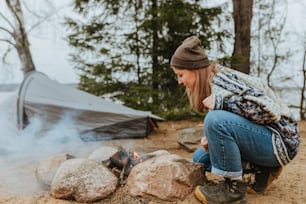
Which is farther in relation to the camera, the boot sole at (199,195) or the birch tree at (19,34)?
the birch tree at (19,34)

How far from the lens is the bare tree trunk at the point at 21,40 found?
6748 mm

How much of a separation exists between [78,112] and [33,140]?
608 millimetres

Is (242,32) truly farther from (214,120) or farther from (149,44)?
(214,120)

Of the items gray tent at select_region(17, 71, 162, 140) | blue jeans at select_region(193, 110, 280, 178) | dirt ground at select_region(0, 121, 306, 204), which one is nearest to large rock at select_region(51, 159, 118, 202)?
dirt ground at select_region(0, 121, 306, 204)

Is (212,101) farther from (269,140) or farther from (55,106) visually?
(55,106)

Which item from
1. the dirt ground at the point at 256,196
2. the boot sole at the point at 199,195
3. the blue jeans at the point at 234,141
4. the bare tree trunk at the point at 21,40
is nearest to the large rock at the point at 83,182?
the dirt ground at the point at 256,196

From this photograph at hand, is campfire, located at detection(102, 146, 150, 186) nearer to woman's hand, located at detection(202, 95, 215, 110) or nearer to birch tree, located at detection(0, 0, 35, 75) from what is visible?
woman's hand, located at detection(202, 95, 215, 110)

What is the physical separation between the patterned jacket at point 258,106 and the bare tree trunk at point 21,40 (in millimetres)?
5973

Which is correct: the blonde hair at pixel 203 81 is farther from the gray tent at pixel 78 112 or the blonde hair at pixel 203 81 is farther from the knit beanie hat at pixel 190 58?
the gray tent at pixel 78 112

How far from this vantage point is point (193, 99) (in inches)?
69.3

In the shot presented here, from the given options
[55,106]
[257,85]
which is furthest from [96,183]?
[55,106]

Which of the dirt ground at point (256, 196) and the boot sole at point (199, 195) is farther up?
the boot sole at point (199, 195)

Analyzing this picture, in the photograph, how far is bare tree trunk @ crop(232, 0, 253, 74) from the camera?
506 cm

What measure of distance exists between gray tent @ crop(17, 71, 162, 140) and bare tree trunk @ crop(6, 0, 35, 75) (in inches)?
114
